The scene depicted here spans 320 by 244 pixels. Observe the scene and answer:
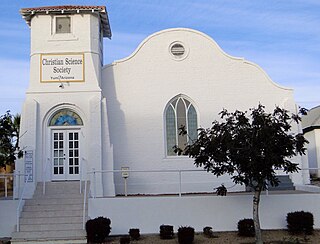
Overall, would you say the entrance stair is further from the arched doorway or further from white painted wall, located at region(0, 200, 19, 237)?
the arched doorway

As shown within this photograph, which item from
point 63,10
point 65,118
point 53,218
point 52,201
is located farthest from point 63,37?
point 53,218

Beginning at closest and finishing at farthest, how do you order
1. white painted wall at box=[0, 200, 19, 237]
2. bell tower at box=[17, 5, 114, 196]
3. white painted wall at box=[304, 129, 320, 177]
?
white painted wall at box=[0, 200, 19, 237]
bell tower at box=[17, 5, 114, 196]
white painted wall at box=[304, 129, 320, 177]

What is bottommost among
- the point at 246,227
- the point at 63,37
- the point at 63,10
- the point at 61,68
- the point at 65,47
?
the point at 246,227

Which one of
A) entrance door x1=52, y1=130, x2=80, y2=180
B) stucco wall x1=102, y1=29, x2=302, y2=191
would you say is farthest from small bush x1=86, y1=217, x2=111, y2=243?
stucco wall x1=102, y1=29, x2=302, y2=191

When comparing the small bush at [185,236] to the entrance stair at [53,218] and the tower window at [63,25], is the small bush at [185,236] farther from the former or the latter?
the tower window at [63,25]

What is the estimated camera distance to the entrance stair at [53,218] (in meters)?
14.7

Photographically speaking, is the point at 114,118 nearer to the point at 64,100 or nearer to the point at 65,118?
the point at 65,118

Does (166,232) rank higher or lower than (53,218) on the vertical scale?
lower

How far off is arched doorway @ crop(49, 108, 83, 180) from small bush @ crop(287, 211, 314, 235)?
899 centimetres

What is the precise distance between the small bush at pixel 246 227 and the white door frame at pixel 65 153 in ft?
24.8

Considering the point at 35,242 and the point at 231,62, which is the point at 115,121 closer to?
the point at 231,62

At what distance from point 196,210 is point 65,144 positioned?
22.1ft

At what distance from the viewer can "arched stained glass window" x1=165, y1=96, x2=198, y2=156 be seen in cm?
2106

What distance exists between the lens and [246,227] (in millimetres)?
14906
